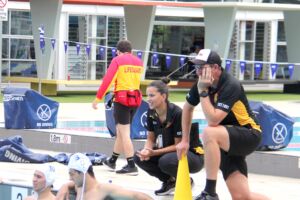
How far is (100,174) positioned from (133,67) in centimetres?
135

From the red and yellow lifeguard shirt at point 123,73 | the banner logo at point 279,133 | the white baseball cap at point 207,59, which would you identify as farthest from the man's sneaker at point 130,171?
the white baseball cap at point 207,59

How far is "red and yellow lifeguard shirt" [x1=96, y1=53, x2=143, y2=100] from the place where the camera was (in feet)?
32.3

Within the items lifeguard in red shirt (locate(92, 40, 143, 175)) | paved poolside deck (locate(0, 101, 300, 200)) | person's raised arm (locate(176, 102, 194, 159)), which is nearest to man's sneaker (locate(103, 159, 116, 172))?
paved poolside deck (locate(0, 101, 300, 200))

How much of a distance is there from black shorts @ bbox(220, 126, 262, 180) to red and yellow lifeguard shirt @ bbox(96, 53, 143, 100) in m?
3.27

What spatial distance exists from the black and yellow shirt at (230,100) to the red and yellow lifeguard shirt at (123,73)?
3.09 meters

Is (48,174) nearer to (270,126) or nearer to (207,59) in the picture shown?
(207,59)

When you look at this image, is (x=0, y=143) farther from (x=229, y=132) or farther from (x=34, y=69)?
(x=34, y=69)

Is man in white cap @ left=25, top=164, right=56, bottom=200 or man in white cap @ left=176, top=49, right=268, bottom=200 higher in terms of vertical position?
man in white cap @ left=176, top=49, right=268, bottom=200

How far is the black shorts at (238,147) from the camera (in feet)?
21.6

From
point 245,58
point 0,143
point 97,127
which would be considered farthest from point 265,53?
point 0,143

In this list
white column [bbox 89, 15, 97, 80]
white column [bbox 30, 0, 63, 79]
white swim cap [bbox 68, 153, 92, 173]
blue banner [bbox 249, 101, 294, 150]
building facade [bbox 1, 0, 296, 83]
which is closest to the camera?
white swim cap [bbox 68, 153, 92, 173]

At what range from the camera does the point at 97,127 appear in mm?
15578

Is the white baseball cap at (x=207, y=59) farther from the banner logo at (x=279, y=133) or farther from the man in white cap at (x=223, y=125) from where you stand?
the banner logo at (x=279, y=133)

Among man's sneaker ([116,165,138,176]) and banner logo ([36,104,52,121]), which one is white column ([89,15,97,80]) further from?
man's sneaker ([116,165,138,176])
